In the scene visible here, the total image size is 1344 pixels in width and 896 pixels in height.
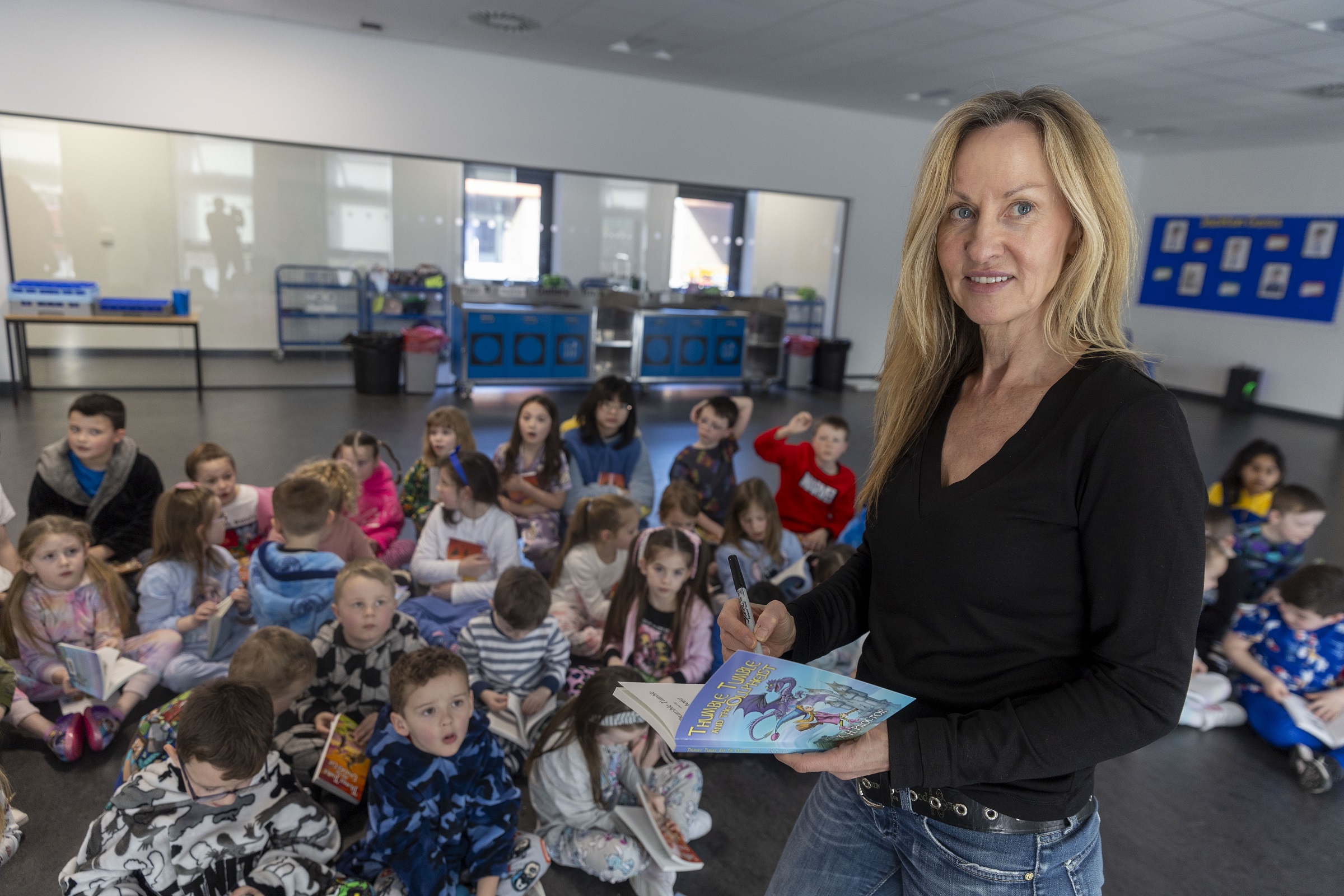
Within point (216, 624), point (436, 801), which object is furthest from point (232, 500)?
point (436, 801)

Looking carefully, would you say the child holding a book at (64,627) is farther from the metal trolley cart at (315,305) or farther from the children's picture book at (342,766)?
the metal trolley cart at (315,305)

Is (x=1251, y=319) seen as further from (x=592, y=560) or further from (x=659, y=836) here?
(x=659, y=836)

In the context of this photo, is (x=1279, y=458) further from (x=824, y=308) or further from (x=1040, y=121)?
(x=824, y=308)

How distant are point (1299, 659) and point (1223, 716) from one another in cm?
36

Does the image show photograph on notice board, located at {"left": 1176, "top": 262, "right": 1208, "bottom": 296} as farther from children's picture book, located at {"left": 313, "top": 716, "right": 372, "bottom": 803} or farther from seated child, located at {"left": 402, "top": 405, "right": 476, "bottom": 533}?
children's picture book, located at {"left": 313, "top": 716, "right": 372, "bottom": 803}

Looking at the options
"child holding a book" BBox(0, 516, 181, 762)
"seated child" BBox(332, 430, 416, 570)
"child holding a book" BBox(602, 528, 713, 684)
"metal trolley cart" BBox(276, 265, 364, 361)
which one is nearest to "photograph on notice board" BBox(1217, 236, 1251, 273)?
Result: "metal trolley cart" BBox(276, 265, 364, 361)

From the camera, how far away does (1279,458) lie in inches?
177

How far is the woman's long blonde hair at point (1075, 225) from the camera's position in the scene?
101 cm

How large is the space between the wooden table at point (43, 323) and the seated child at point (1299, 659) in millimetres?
8376

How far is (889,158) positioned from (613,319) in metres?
4.36

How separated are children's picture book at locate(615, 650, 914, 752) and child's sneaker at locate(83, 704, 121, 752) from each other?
2576mm

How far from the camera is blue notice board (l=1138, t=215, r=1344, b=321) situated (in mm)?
10711

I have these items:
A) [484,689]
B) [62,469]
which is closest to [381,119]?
[62,469]

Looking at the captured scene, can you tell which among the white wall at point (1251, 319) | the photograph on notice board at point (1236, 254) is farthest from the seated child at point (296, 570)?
the photograph on notice board at point (1236, 254)
